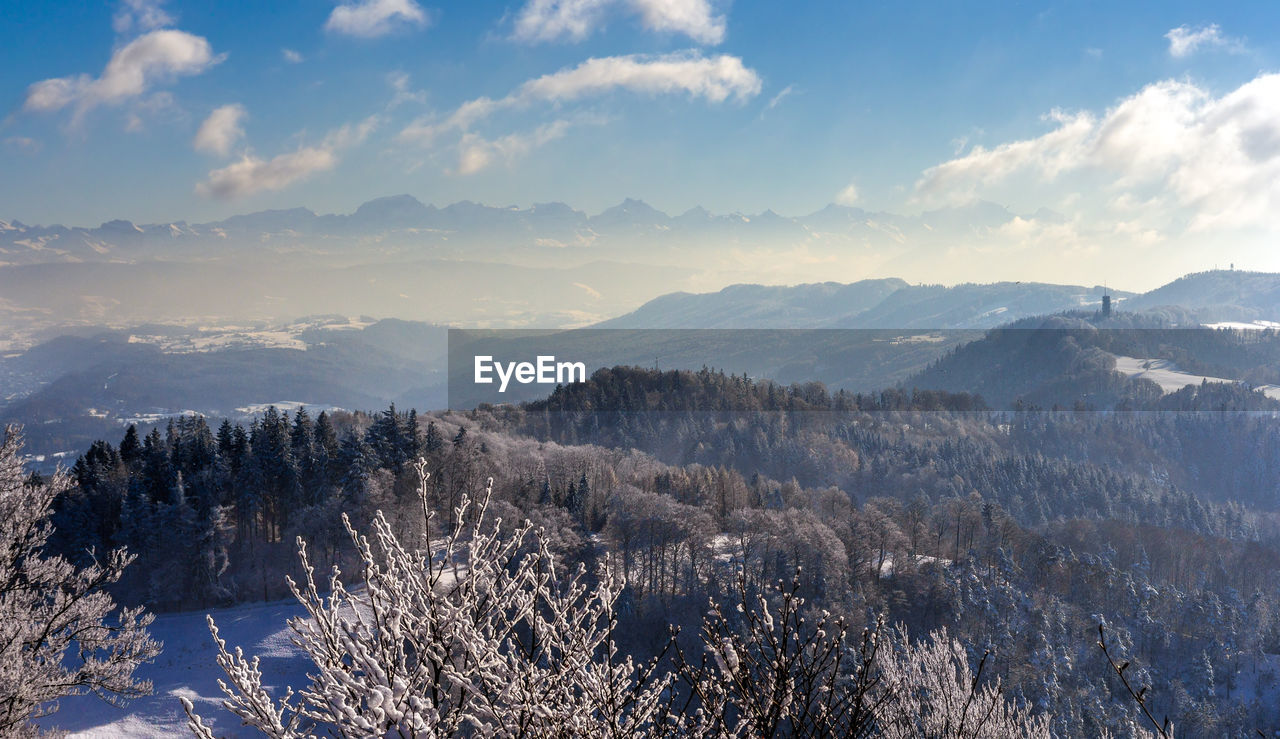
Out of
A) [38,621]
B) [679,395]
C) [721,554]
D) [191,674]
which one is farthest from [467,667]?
[679,395]

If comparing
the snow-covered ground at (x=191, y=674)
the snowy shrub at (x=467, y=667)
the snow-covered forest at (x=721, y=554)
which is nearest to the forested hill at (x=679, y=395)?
the snow-covered forest at (x=721, y=554)

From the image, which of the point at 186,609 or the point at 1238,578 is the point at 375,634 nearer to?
the point at 186,609

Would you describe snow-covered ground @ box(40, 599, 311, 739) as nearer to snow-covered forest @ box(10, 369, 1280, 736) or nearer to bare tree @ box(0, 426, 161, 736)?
snow-covered forest @ box(10, 369, 1280, 736)

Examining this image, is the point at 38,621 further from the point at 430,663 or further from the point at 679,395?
the point at 679,395

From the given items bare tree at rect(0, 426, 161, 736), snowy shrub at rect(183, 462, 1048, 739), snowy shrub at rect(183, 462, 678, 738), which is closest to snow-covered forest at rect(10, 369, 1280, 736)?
bare tree at rect(0, 426, 161, 736)

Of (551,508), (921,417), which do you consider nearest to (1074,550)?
(551,508)

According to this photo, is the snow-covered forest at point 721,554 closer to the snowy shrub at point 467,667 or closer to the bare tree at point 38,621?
the bare tree at point 38,621
